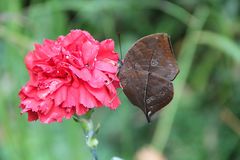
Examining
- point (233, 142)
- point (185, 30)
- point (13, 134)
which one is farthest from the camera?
point (185, 30)

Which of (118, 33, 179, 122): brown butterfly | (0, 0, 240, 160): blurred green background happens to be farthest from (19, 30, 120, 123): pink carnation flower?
(0, 0, 240, 160): blurred green background

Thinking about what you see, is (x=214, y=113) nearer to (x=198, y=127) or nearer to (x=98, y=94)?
(x=198, y=127)

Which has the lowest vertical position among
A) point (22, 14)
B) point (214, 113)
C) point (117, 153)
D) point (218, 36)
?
point (117, 153)

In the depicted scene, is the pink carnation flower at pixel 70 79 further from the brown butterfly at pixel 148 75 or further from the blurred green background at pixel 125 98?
the blurred green background at pixel 125 98

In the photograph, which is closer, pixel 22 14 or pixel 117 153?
pixel 117 153

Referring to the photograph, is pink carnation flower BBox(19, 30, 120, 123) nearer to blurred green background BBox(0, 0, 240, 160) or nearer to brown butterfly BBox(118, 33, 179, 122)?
brown butterfly BBox(118, 33, 179, 122)

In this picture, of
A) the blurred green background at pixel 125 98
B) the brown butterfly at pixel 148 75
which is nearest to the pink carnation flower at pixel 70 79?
the brown butterfly at pixel 148 75

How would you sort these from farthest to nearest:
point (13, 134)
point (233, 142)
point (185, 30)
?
point (185, 30) < point (233, 142) < point (13, 134)

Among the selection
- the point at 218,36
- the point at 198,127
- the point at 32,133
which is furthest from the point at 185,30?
the point at 32,133
